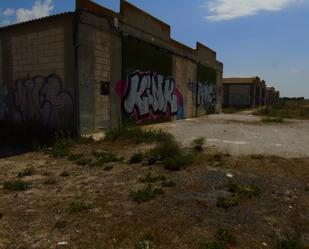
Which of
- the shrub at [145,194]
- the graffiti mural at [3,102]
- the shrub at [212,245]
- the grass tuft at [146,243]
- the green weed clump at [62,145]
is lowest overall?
the grass tuft at [146,243]

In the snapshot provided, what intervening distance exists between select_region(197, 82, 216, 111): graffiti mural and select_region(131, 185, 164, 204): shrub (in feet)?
61.9

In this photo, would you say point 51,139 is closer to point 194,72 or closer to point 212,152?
point 212,152

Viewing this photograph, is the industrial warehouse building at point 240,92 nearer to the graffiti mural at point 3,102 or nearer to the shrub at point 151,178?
the graffiti mural at point 3,102

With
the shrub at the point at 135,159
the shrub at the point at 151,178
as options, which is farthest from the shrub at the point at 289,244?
the shrub at the point at 135,159

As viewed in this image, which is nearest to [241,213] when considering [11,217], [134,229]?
[134,229]

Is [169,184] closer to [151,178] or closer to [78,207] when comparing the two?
[151,178]

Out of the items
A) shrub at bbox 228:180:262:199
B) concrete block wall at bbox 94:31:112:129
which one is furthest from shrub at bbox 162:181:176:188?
concrete block wall at bbox 94:31:112:129

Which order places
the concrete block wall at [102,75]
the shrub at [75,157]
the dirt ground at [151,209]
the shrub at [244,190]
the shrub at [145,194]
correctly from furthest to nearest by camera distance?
the concrete block wall at [102,75], the shrub at [75,157], the shrub at [244,190], the shrub at [145,194], the dirt ground at [151,209]

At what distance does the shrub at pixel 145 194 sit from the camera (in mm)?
4941

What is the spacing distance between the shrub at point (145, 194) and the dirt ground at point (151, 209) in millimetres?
93

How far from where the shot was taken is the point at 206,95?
25.7 metres

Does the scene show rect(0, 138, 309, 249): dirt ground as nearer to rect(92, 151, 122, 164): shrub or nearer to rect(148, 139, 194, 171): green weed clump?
rect(148, 139, 194, 171): green weed clump

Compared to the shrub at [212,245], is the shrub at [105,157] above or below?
above

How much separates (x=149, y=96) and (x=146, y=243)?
1256 centimetres
